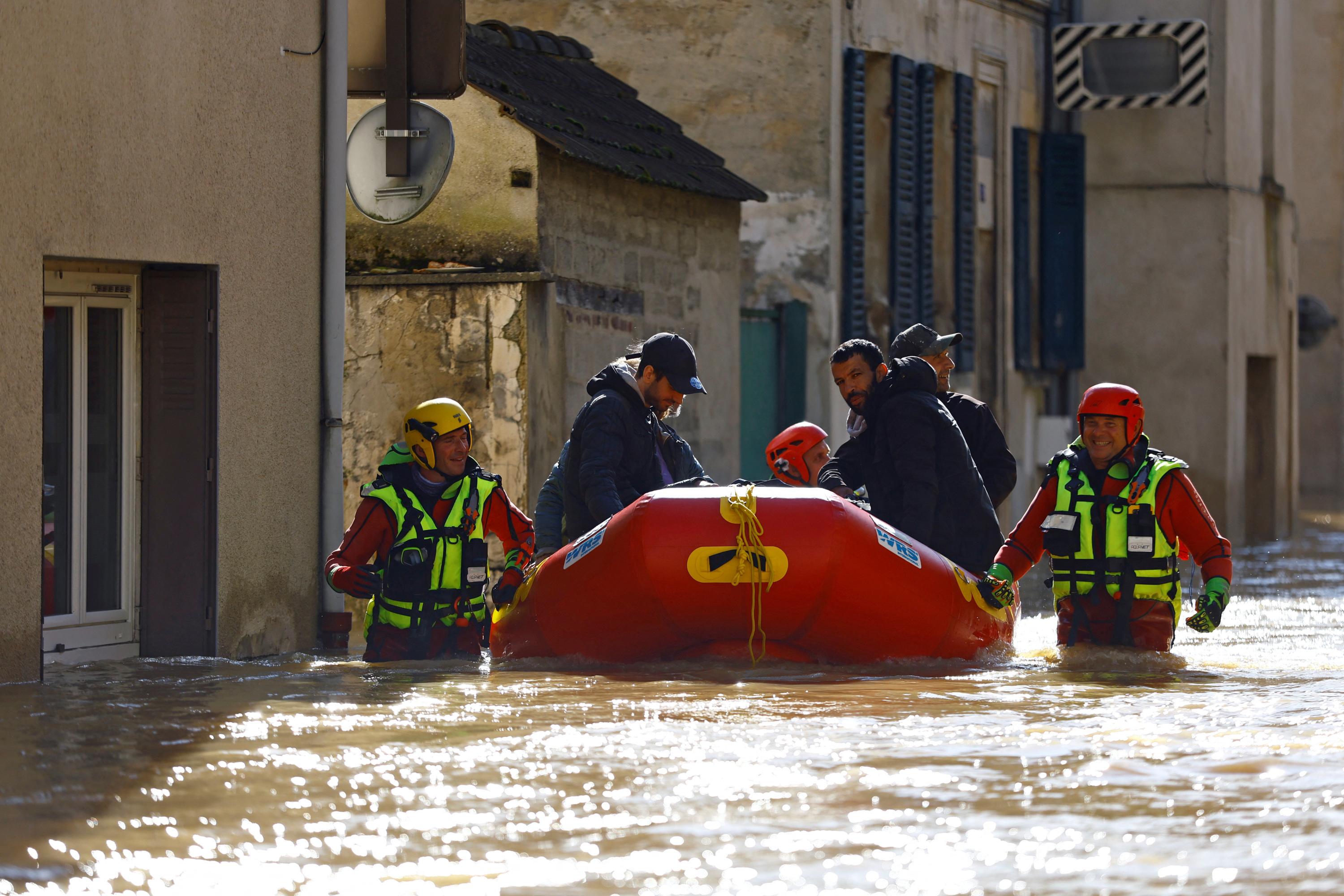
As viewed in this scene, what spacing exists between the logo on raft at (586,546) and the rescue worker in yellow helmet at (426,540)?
228 mm

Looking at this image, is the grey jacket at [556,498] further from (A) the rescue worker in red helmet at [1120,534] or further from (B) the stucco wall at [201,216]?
(A) the rescue worker in red helmet at [1120,534]

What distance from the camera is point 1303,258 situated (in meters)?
28.2

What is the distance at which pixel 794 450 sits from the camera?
31.9 feet

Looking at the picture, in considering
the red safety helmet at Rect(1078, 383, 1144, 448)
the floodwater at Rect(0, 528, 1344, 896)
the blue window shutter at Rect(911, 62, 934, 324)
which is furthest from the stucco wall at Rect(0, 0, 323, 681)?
the blue window shutter at Rect(911, 62, 934, 324)

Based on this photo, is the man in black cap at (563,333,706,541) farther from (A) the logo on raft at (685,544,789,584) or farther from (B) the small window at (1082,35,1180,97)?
(B) the small window at (1082,35,1180,97)

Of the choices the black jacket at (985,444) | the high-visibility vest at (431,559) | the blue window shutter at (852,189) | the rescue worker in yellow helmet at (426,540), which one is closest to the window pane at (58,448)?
the rescue worker in yellow helmet at (426,540)

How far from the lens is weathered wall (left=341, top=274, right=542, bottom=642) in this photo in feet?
33.5

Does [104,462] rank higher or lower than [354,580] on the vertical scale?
higher

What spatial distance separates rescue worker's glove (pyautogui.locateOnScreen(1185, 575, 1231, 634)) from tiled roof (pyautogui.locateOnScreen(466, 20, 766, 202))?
408cm

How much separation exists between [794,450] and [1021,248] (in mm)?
8723

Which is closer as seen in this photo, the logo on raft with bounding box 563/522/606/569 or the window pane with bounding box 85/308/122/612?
the logo on raft with bounding box 563/522/606/569

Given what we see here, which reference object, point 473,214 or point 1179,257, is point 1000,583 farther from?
point 1179,257

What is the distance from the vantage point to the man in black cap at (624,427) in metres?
7.78

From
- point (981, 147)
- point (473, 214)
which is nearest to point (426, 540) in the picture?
point (473, 214)
